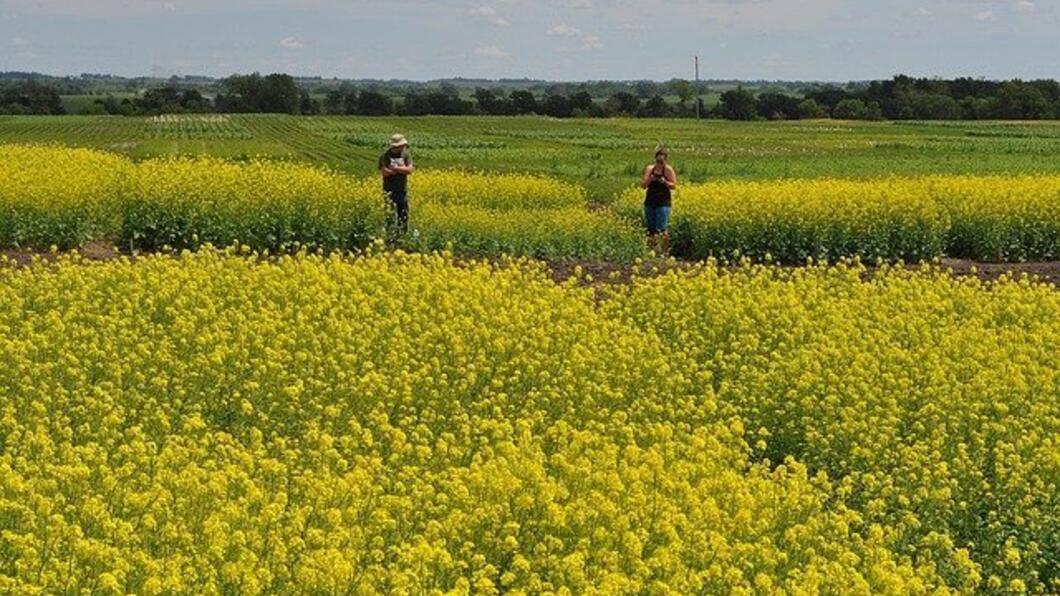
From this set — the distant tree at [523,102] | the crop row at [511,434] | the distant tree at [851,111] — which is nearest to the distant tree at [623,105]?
the distant tree at [523,102]

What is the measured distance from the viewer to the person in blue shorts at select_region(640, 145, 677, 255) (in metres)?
19.4

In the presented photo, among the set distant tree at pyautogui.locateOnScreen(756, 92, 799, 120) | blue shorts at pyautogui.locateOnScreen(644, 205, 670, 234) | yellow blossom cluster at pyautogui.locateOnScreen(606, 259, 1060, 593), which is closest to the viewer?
yellow blossom cluster at pyautogui.locateOnScreen(606, 259, 1060, 593)

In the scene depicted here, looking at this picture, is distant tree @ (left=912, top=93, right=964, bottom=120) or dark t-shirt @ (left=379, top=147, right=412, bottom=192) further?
distant tree @ (left=912, top=93, right=964, bottom=120)

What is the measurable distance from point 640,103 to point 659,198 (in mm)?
106252

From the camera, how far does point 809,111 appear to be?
112 m

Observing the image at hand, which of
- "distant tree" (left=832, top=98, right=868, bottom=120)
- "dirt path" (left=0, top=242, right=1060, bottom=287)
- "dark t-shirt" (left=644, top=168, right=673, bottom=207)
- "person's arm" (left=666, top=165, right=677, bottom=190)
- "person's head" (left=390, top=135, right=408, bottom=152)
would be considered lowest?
"dirt path" (left=0, top=242, right=1060, bottom=287)

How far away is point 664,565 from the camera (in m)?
5.91

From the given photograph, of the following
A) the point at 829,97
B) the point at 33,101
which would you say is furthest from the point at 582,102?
the point at 33,101

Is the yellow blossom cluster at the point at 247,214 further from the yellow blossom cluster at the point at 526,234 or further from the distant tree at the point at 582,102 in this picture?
the distant tree at the point at 582,102

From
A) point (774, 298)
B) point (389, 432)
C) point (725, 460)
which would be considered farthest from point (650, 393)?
point (774, 298)

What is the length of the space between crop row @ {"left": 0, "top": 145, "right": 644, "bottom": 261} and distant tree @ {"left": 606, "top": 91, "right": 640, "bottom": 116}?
9972 cm

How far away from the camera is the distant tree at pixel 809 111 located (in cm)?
11169

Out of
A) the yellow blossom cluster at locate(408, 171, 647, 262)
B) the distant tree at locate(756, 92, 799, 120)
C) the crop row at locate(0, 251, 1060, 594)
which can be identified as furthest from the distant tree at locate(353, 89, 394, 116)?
the crop row at locate(0, 251, 1060, 594)

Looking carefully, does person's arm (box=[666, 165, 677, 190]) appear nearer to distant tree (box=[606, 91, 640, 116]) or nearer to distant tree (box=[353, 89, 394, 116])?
distant tree (box=[606, 91, 640, 116])
